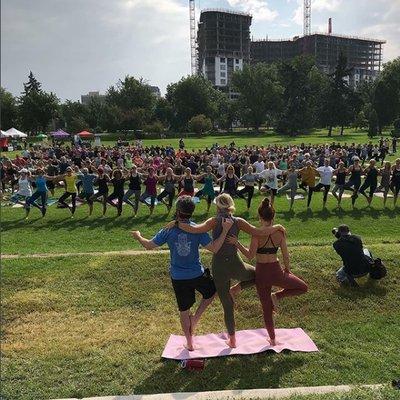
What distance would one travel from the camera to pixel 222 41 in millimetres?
153375

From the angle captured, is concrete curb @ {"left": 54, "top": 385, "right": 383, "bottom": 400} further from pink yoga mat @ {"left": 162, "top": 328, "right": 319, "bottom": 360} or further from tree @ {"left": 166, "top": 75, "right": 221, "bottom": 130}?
tree @ {"left": 166, "top": 75, "right": 221, "bottom": 130}

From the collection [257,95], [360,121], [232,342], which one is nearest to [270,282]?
[232,342]

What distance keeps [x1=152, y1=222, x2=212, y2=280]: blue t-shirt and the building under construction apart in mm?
137019

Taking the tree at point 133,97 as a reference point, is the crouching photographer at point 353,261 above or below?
below

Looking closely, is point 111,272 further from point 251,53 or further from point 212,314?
point 251,53

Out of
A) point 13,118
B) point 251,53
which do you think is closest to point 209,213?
point 13,118

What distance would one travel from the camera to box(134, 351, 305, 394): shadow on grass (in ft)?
18.0

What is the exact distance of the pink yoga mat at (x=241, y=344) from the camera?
242 inches

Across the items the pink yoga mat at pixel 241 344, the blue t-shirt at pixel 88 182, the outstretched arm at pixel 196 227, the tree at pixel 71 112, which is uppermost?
the tree at pixel 71 112

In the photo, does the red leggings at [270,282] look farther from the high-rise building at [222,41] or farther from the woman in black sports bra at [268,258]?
the high-rise building at [222,41]

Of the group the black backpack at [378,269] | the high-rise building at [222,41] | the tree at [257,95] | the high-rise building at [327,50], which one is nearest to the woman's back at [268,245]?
the black backpack at [378,269]

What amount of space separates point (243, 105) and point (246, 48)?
8397 cm

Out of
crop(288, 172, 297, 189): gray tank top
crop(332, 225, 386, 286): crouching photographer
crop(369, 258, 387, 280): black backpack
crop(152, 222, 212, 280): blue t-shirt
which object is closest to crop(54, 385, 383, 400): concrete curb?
crop(152, 222, 212, 280): blue t-shirt

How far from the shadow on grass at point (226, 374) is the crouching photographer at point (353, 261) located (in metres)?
2.77
